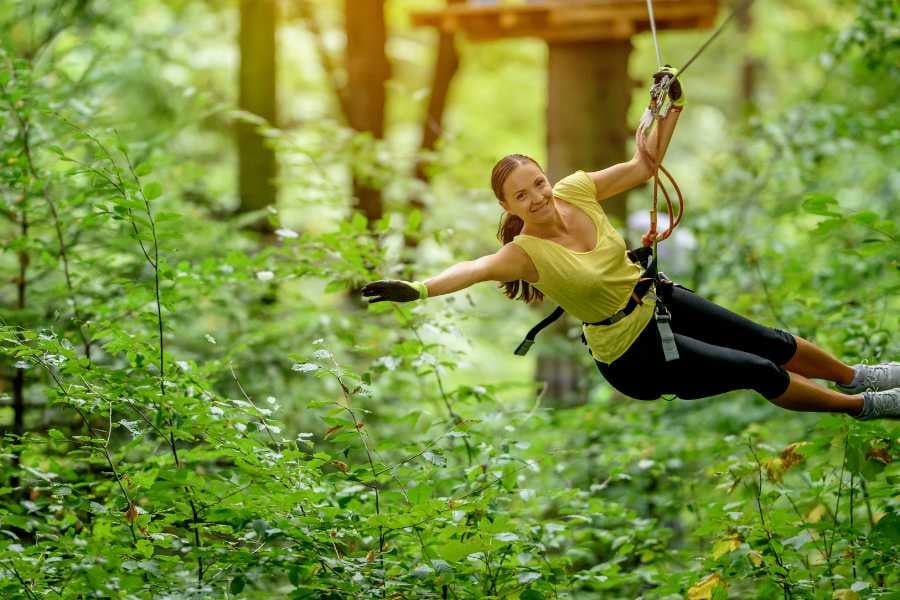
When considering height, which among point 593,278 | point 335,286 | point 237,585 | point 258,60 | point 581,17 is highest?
point 581,17

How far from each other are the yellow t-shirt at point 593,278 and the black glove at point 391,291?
24.4 inches

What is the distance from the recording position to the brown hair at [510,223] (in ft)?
12.9

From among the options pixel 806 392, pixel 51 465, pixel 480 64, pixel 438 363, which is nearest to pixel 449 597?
pixel 438 363

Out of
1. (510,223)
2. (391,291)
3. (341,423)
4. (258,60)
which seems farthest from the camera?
(258,60)

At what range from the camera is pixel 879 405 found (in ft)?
13.3

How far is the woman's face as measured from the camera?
153 inches

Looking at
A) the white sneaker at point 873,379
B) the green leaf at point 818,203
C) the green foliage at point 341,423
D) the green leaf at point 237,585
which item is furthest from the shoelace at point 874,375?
the green leaf at point 237,585

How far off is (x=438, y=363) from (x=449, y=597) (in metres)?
1.16

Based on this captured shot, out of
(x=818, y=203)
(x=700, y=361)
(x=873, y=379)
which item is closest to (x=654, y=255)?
(x=700, y=361)

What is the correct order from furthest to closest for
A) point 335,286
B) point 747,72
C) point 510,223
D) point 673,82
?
point 747,72, point 335,286, point 510,223, point 673,82

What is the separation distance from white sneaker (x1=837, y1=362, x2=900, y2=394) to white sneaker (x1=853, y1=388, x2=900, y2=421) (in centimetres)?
10

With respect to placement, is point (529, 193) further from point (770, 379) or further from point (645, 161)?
point (770, 379)

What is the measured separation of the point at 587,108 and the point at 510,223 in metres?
5.16

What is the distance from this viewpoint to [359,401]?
27.8ft
